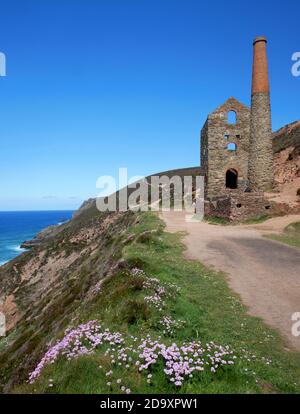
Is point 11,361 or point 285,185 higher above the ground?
point 285,185

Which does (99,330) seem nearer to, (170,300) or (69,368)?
(69,368)

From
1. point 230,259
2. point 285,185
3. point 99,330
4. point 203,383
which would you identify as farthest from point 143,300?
point 285,185

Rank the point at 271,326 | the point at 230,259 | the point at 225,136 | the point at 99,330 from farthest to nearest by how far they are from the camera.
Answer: the point at 225,136, the point at 230,259, the point at 271,326, the point at 99,330

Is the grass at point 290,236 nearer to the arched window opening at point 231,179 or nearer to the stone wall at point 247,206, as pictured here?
the stone wall at point 247,206

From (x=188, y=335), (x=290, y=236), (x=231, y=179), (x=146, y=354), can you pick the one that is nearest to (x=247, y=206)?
(x=290, y=236)

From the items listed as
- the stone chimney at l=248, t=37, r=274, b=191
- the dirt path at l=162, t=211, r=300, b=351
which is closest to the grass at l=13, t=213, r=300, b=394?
the dirt path at l=162, t=211, r=300, b=351

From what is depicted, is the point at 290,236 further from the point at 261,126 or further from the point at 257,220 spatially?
the point at 261,126

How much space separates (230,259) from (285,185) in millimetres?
21770

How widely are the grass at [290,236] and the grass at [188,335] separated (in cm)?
754

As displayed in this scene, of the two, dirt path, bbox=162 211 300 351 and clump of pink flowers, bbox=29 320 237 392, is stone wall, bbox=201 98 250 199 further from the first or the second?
clump of pink flowers, bbox=29 320 237 392

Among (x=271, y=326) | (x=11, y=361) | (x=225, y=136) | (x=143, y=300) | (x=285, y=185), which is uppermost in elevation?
(x=225, y=136)

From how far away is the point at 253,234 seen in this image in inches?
883

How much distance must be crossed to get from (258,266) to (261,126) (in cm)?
2372

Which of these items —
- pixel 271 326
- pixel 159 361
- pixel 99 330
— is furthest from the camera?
pixel 271 326
